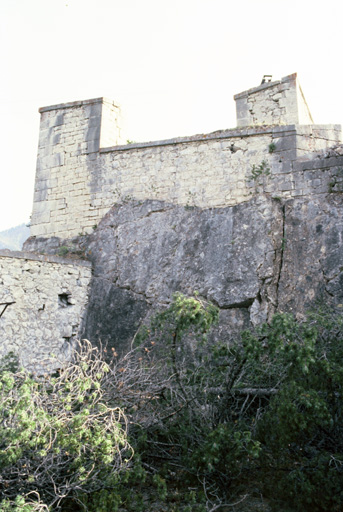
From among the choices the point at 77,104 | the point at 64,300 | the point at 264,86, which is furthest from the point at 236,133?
the point at 64,300

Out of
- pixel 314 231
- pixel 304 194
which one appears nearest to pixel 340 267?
pixel 314 231

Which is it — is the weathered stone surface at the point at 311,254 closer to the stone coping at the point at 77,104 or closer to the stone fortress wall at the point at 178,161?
the stone fortress wall at the point at 178,161

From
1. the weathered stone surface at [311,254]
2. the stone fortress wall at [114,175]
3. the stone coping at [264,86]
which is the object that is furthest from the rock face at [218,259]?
the stone coping at [264,86]

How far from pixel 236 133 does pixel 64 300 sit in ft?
13.1

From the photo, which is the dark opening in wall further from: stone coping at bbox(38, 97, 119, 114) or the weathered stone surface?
stone coping at bbox(38, 97, 119, 114)

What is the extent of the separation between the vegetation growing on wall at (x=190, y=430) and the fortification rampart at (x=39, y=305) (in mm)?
2383

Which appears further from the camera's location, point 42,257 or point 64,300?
point 64,300

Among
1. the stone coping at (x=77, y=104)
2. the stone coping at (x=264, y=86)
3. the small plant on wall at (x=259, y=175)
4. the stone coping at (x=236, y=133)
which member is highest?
the stone coping at (x=264, y=86)

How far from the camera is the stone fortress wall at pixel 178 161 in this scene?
822cm

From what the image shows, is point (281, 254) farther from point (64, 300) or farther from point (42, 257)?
point (42, 257)

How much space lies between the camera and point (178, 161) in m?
8.88

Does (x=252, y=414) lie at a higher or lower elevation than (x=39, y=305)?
lower

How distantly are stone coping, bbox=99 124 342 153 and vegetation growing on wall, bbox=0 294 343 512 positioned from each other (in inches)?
Answer: 138

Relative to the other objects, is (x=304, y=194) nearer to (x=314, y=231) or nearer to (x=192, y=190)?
(x=314, y=231)
